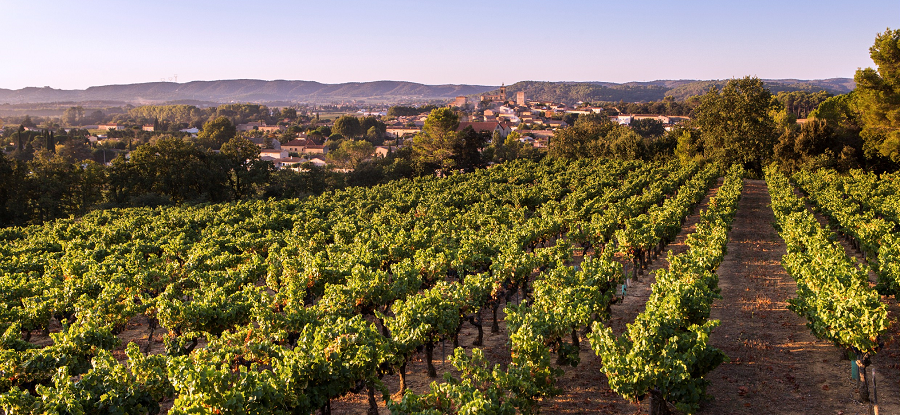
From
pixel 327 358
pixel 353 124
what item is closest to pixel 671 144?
pixel 327 358

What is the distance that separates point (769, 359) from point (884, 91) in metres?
47.2

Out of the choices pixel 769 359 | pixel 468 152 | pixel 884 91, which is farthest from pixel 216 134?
pixel 769 359

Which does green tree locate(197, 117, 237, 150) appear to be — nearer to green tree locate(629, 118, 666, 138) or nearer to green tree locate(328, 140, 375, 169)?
green tree locate(328, 140, 375, 169)

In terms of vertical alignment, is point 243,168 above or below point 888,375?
above

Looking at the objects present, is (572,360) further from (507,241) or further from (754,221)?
(754,221)

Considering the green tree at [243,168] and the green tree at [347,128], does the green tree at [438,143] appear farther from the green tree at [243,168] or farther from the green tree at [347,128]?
the green tree at [347,128]

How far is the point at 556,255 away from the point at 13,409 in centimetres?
1800

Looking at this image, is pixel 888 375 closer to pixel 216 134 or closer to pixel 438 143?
pixel 438 143

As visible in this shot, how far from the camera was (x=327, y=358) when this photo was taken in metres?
12.5

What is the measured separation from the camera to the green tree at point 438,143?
244 ft

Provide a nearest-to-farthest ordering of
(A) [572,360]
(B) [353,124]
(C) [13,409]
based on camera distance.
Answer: (C) [13,409] → (A) [572,360] → (B) [353,124]

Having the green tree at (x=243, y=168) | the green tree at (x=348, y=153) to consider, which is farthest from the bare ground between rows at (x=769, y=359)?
the green tree at (x=348, y=153)

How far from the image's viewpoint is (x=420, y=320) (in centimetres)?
1494

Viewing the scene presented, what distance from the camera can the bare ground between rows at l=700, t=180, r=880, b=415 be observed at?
46.5ft
